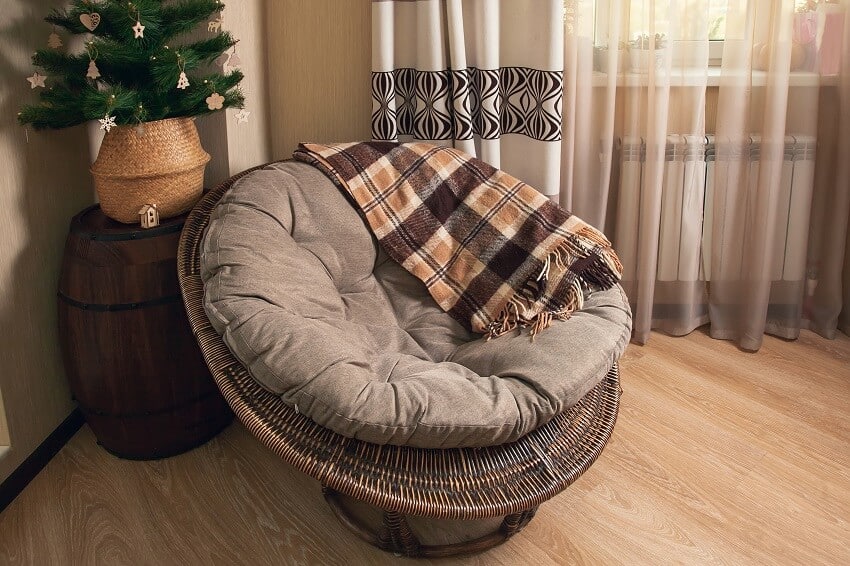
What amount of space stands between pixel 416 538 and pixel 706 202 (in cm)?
145

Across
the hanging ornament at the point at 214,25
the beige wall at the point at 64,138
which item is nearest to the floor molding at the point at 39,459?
the beige wall at the point at 64,138

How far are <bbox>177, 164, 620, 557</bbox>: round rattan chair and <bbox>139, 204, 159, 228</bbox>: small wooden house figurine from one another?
289 mm

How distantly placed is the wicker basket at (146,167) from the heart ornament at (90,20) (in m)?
0.22

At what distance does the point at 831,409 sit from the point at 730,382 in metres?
0.27

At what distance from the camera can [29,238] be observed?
1.81 m

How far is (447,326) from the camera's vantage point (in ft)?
6.01

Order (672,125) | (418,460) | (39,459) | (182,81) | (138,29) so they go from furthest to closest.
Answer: (672,125) < (39,459) < (182,81) < (138,29) < (418,460)

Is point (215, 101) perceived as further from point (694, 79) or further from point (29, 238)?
point (694, 79)

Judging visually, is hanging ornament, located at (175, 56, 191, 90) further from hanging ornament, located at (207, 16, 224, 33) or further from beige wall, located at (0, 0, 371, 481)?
beige wall, located at (0, 0, 371, 481)

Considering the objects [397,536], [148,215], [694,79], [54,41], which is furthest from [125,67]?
[694,79]

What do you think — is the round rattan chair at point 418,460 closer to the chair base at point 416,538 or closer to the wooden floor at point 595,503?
the chair base at point 416,538

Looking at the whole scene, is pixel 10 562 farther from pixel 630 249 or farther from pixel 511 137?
pixel 630 249

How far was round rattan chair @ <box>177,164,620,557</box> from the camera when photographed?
1.37 m

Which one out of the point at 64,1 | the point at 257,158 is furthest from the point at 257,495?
the point at 64,1
